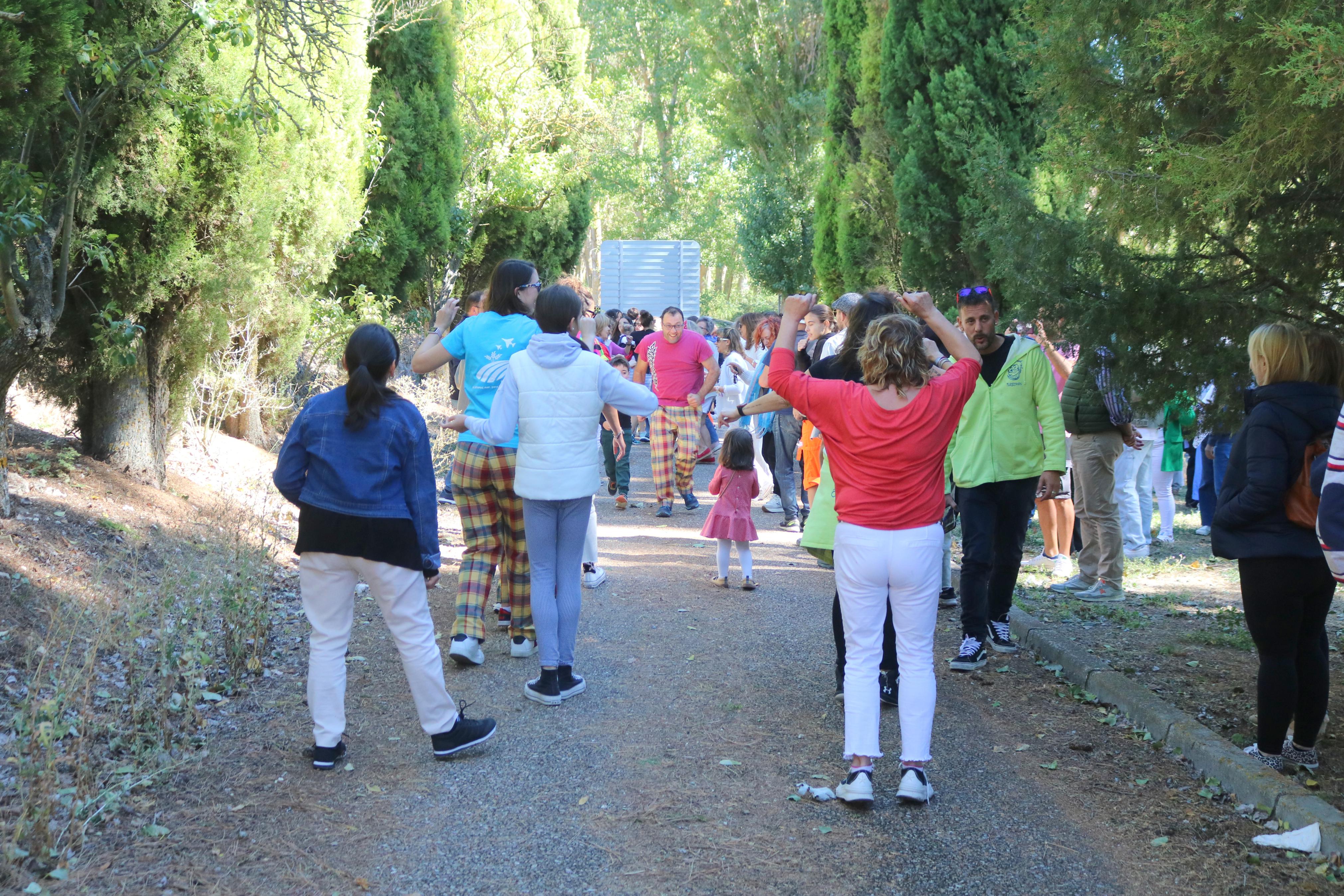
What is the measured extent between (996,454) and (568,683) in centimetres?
268

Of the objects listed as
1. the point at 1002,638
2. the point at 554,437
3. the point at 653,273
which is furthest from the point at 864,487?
the point at 653,273

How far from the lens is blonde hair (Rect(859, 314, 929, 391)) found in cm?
436

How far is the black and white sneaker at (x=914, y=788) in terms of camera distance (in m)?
4.39

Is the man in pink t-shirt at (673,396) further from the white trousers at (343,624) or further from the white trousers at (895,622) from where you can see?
the white trousers at (895,622)

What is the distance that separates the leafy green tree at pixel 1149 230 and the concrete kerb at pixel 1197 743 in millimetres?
1494

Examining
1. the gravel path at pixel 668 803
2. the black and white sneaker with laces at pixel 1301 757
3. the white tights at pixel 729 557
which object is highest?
the white tights at pixel 729 557

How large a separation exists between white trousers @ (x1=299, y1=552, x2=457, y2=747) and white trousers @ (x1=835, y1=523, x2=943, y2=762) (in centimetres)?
170

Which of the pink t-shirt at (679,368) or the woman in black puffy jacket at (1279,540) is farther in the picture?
the pink t-shirt at (679,368)

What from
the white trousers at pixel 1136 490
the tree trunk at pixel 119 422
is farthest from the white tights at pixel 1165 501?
the tree trunk at pixel 119 422

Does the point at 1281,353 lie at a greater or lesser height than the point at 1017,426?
greater

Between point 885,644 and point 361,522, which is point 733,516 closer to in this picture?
point 885,644

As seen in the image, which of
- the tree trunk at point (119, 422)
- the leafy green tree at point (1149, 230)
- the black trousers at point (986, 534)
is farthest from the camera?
the tree trunk at point (119, 422)

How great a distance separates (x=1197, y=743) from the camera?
498 cm

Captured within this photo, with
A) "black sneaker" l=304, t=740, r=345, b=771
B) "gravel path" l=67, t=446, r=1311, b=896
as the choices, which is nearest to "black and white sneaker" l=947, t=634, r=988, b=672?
"gravel path" l=67, t=446, r=1311, b=896
